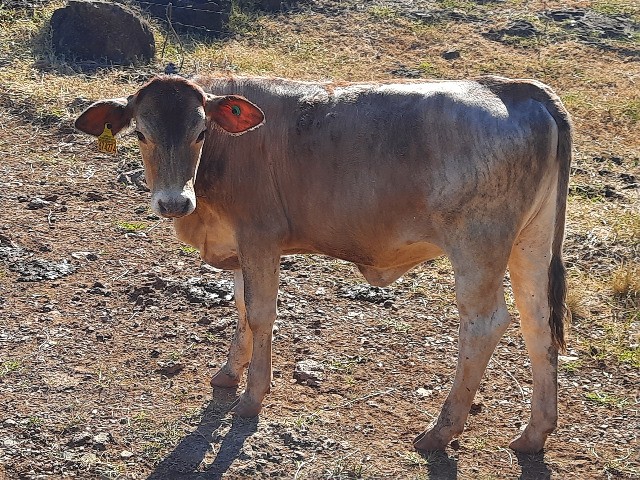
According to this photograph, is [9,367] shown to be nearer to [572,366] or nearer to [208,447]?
[208,447]

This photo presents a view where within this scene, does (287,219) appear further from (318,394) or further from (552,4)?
(552,4)

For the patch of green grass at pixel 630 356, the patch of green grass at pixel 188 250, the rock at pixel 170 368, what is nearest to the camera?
the rock at pixel 170 368

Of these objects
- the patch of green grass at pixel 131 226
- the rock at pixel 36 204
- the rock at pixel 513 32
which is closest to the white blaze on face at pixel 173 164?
the patch of green grass at pixel 131 226

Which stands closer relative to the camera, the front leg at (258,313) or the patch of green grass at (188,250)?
the front leg at (258,313)

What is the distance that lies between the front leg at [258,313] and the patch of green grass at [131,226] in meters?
3.50

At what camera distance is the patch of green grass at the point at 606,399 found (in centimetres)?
Result: 716

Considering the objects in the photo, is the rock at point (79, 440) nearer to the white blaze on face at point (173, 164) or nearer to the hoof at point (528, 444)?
the white blaze on face at point (173, 164)

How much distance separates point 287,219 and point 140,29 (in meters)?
9.03

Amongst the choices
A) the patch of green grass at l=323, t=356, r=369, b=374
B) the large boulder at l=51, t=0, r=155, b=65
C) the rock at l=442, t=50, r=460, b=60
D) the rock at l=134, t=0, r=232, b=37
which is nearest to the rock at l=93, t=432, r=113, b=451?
the patch of green grass at l=323, t=356, r=369, b=374

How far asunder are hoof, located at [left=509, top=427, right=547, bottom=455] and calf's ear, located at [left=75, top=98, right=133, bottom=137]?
149 inches

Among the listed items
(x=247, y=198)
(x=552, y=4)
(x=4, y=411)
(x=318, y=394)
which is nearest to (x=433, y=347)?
(x=318, y=394)

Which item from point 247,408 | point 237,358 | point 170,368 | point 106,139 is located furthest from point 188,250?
point 247,408

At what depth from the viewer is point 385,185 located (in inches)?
253

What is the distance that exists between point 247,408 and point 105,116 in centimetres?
249
